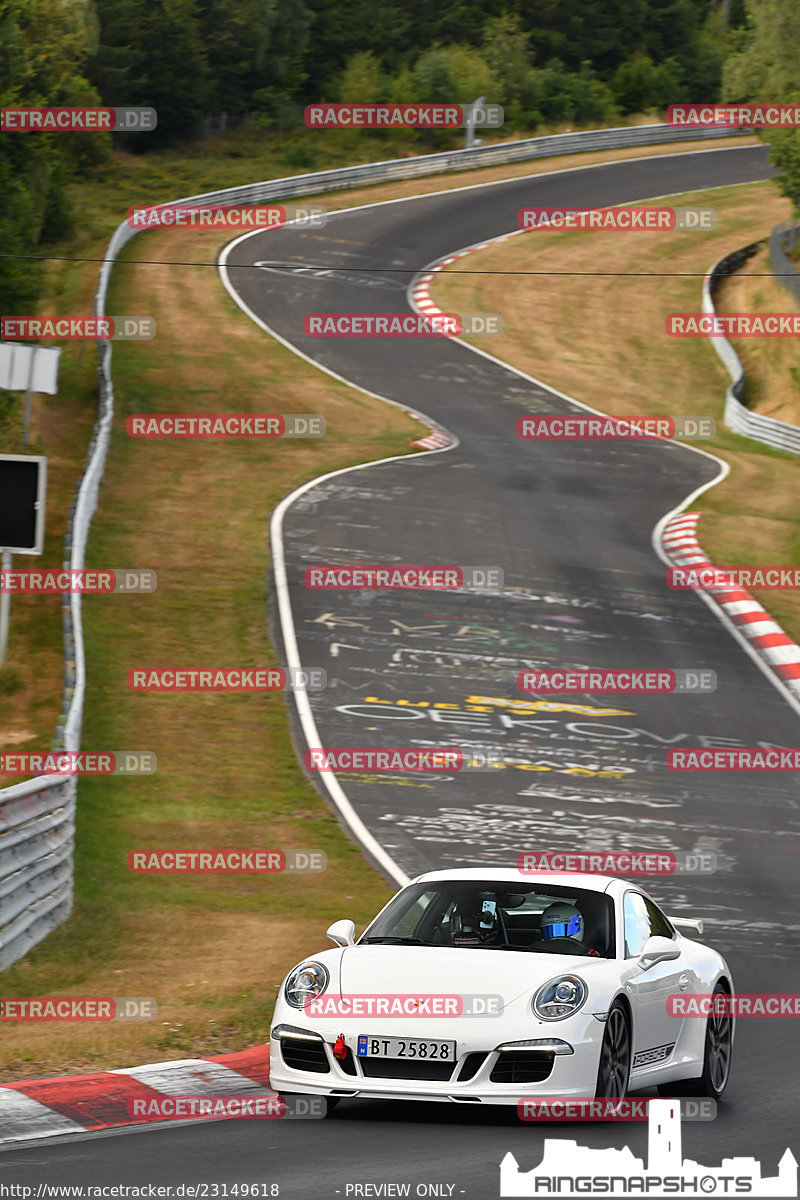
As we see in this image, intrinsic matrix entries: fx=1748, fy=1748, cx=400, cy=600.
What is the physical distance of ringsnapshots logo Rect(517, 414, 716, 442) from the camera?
3722 centimetres

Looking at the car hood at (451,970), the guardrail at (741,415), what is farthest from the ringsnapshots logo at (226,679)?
the guardrail at (741,415)

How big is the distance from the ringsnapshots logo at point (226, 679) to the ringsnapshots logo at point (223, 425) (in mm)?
12670

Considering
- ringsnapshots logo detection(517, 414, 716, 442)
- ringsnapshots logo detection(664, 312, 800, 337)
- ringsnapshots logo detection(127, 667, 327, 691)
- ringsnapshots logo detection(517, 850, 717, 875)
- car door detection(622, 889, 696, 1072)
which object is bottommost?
ringsnapshots logo detection(127, 667, 327, 691)

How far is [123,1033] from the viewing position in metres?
9.93

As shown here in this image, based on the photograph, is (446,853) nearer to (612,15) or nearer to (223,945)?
(223,945)

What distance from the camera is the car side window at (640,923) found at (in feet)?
30.2

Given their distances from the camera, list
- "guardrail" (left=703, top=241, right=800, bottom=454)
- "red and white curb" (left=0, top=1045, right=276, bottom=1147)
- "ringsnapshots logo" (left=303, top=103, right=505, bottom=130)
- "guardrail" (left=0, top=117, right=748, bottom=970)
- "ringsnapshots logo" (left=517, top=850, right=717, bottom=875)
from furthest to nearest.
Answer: "ringsnapshots logo" (left=303, top=103, right=505, bottom=130) → "guardrail" (left=703, top=241, right=800, bottom=454) → "ringsnapshots logo" (left=517, top=850, right=717, bottom=875) → "guardrail" (left=0, top=117, right=748, bottom=970) → "red and white curb" (left=0, top=1045, right=276, bottom=1147)

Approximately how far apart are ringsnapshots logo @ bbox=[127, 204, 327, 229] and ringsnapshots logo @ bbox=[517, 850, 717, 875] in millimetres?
39650

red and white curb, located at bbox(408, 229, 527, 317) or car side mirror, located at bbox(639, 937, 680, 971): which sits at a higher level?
car side mirror, located at bbox(639, 937, 680, 971)

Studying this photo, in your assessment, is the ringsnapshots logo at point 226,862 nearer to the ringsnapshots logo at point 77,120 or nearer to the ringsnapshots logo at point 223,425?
the ringsnapshots logo at point 223,425

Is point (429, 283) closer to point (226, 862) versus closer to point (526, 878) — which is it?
point (226, 862)

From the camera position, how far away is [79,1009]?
35.0 feet

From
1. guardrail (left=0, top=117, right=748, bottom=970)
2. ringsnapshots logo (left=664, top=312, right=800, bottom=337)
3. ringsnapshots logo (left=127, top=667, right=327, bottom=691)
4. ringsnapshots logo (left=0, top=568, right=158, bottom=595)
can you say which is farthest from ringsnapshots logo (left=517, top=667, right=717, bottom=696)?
ringsnapshots logo (left=664, top=312, right=800, bottom=337)

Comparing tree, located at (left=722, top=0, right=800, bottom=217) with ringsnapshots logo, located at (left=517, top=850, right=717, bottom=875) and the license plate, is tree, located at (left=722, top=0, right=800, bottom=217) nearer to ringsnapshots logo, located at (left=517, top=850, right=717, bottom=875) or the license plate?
ringsnapshots logo, located at (left=517, top=850, right=717, bottom=875)
